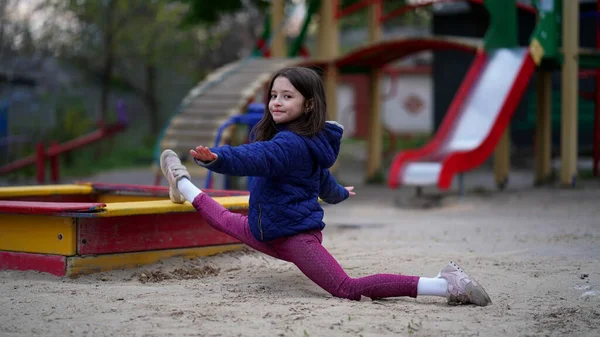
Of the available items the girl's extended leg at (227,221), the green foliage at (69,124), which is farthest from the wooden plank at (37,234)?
the green foliage at (69,124)

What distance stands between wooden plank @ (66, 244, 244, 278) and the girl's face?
117 centimetres

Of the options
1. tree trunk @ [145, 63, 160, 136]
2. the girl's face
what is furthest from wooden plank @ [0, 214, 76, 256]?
tree trunk @ [145, 63, 160, 136]

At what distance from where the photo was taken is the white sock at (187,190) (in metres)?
3.94

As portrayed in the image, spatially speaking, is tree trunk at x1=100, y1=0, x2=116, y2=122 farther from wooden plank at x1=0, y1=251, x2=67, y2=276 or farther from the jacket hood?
the jacket hood

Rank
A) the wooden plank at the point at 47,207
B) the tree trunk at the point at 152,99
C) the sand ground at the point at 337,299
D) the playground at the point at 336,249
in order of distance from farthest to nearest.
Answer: the tree trunk at the point at 152,99
the wooden plank at the point at 47,207
the playground at the point at 336,249
the sand ground at the point at 337,299

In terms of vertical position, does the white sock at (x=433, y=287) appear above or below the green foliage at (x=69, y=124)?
below

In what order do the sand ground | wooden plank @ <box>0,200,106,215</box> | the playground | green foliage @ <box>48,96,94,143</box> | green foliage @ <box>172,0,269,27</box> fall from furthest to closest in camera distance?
green foliage @ <box>48,96,94,143</box> < green foliage @ <box>172,0,269,27</box> < wooden plank @ <box>0,200,106,215</box> < the playground < the sand ground

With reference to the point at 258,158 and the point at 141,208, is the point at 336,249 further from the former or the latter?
the point at 258,158

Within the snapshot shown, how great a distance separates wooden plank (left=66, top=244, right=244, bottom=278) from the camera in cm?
401

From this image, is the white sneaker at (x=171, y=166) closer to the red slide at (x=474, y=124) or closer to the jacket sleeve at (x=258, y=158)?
the jacket sleeve at (x=258, y=158)

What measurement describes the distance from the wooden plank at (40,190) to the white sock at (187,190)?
165 centimetres

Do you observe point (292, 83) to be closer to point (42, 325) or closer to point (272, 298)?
point (272, 298)

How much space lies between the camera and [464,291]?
3.42 meters

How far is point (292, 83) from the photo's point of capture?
363cm
